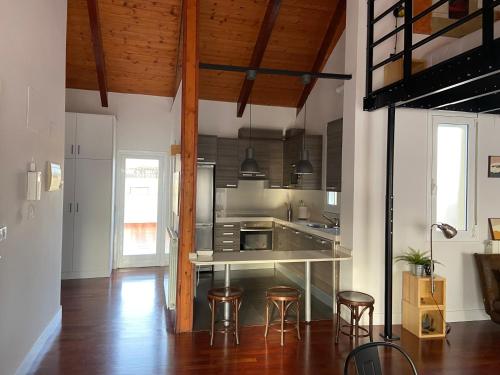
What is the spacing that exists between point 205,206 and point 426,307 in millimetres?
3607

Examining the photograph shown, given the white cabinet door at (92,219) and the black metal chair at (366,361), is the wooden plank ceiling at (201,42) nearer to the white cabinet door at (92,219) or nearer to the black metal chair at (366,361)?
the white cabinet door at (92,219)

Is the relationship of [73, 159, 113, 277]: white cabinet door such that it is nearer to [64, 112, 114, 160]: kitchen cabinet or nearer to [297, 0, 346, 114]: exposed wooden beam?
[64, 112, 114, 160]: kitchen cabinet

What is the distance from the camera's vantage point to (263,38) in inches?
213

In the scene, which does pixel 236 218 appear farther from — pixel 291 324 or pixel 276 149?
pixel 291 324

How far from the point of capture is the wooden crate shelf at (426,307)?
3.68 meters

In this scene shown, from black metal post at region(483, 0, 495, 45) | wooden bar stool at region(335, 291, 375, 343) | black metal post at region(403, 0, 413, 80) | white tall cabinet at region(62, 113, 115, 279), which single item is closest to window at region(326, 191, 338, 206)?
wooden bar stool at region(335, 291, 375, 343)

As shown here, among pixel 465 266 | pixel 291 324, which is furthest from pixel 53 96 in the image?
pixel 465 266

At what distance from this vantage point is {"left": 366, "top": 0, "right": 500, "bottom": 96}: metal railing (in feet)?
8.21

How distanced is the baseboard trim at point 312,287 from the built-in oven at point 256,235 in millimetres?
486

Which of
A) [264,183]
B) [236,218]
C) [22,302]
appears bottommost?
[22,302]

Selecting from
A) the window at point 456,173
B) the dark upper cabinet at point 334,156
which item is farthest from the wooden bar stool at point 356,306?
the dark upper cabinet at point 334,156

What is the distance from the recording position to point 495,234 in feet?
13.6

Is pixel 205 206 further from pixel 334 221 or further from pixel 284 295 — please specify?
pixel 284 295

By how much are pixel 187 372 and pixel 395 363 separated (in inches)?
69.2
